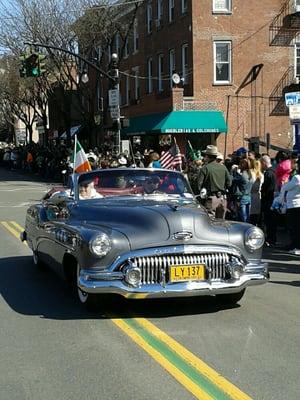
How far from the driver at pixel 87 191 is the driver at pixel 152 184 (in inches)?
24.2

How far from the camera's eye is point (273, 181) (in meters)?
12.2

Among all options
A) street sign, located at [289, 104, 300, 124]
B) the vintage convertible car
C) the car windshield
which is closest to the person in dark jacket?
street sign, located at [289, 104, 300, 124]

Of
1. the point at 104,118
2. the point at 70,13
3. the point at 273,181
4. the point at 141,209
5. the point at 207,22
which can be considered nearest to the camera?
the point at 141,209

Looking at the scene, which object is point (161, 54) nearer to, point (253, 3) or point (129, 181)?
point (253, 3)

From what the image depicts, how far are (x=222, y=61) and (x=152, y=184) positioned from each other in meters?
24.1

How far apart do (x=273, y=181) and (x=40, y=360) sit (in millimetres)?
7780

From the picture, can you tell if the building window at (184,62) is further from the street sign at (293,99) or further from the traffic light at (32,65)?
the street sign at (293,99)

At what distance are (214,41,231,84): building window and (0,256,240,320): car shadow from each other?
24.2 meters

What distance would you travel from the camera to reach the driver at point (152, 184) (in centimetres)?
814

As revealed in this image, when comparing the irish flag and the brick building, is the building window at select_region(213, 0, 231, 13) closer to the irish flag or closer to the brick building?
the brick building

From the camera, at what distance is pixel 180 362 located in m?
5.20

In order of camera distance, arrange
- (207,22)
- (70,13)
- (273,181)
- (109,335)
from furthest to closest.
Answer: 1. (70,13)
2. (207,22)
3. (273,181)
4. (109,335)

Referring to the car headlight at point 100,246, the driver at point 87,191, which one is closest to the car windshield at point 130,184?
the driver at point 87,191

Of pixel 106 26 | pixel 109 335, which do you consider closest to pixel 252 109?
pixel 106 26
